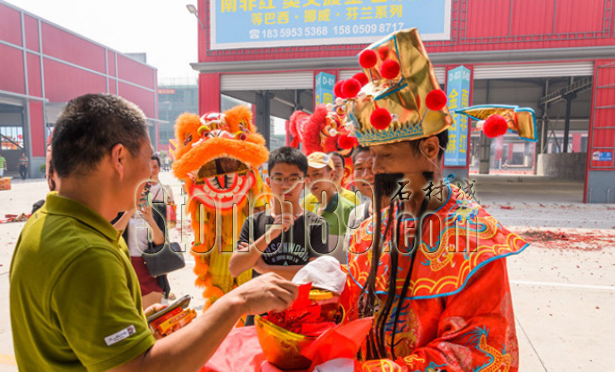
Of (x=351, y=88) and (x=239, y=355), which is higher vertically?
(x=351, y=88)

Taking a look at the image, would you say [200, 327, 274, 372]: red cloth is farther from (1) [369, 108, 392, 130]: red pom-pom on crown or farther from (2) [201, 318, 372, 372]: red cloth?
(1) [369, 108, 392, 130]: red pom-pom on crown

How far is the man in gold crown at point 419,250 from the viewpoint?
116 cm

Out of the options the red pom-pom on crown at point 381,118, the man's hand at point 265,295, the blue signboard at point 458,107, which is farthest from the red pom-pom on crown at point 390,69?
the blue signboard at point 458,107

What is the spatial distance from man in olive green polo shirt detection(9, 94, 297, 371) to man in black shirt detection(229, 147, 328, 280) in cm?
127

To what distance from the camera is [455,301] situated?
4.00 feet

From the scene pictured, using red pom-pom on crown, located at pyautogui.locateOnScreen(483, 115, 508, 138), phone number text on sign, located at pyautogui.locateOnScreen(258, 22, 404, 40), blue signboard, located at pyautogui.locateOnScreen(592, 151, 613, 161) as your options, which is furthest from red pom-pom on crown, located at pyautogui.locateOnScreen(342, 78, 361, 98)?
blue signboard, located at pyautogui.locateOnScreen(592, 151, 613, 161)

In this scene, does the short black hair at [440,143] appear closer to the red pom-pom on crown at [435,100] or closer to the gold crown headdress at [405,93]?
the gold crown headdress at [405,93]

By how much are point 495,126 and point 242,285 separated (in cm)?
106

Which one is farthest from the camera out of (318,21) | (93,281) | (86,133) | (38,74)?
(38,74)

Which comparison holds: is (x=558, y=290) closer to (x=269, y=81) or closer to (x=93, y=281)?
(x=93, y=281)

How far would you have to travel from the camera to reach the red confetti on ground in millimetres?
6551

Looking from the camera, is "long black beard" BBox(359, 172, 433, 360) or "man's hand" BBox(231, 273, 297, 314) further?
"long black beard" BBox(359, 172, 433, 360)

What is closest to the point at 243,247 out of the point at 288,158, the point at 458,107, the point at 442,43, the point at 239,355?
the point at 288,158

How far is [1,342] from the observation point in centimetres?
324
